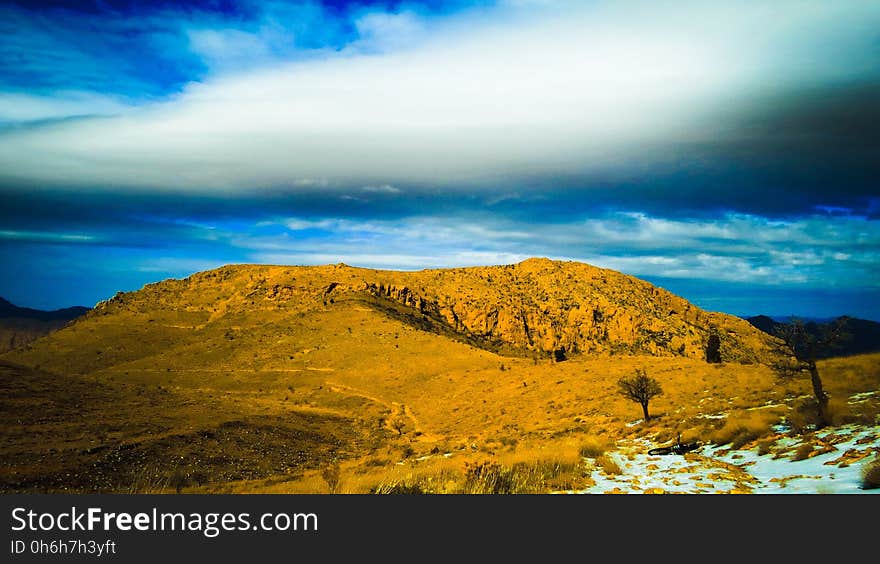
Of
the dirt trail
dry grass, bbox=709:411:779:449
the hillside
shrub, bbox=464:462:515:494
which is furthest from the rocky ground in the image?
the dirt trail

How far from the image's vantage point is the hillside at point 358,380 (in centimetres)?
1977

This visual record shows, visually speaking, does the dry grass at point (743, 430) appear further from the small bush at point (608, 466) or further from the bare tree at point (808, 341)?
the small bush at point (608, 466)

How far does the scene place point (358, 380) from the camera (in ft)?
184

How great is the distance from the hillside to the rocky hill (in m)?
0.48

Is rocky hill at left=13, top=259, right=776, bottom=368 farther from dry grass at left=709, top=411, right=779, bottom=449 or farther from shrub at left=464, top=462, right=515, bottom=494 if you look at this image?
shrub at left=464, top=462, right=515, bottom=494

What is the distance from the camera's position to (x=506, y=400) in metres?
41.5

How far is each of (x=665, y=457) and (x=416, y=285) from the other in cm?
9039

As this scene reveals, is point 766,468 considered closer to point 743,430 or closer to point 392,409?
point 743,430

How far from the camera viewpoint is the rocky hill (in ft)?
280

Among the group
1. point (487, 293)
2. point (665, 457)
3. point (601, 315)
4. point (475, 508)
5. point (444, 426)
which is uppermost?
point (487, 293)

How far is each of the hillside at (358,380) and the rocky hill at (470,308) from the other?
479mm

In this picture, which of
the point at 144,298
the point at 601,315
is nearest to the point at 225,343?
the point at 144,298

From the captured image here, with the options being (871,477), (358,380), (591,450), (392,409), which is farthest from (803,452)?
(358,380)

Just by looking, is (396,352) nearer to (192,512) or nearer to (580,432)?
(580,432)
